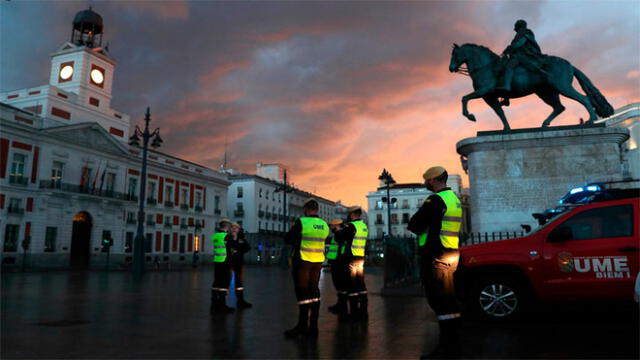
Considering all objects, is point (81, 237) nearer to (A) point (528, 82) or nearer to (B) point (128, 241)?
(B) point (128, 241)

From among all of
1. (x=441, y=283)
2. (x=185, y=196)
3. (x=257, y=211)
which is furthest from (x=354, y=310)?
(x=257, y=211)

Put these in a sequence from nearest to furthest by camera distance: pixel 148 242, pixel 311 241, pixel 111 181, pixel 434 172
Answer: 1. pixel 434 172
2. pixel 311 241
3. pixel 111 181
4. pixel 148 242

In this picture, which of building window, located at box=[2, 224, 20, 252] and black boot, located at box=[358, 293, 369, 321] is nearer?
black boot, located at box=[358, 293, 369, 321]

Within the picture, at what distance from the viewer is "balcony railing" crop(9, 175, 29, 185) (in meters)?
33.1

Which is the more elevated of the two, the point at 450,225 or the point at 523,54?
the point at 523,54

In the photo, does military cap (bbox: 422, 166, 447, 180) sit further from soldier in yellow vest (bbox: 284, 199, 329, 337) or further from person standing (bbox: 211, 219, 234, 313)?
person standing (bbox: 211, 219, 234, 313)

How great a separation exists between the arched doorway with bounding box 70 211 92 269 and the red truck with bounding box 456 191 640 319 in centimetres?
3848

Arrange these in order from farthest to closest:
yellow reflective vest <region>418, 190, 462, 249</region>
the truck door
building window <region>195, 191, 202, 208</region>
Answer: building window <region>195, 191, 202, 208</region>, the truck door, yellow reflective vest <region>418, 190, 462, 249</region>

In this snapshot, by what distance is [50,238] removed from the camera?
3581cm

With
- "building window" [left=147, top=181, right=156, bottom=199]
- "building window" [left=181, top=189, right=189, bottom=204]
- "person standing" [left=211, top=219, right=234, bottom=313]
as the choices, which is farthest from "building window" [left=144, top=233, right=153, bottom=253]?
"person standing" [left=211, top=219, right=234, bottom=313]

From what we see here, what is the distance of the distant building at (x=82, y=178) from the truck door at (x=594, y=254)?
35.8m

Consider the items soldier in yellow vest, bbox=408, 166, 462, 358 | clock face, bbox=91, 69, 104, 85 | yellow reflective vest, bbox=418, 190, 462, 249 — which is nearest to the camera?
soldier in yellow vest, bbox=408, 166, 462, 358

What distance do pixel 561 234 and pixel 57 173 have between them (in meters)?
39.9

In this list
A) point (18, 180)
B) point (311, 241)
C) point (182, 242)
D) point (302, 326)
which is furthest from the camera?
point (182, 242)
